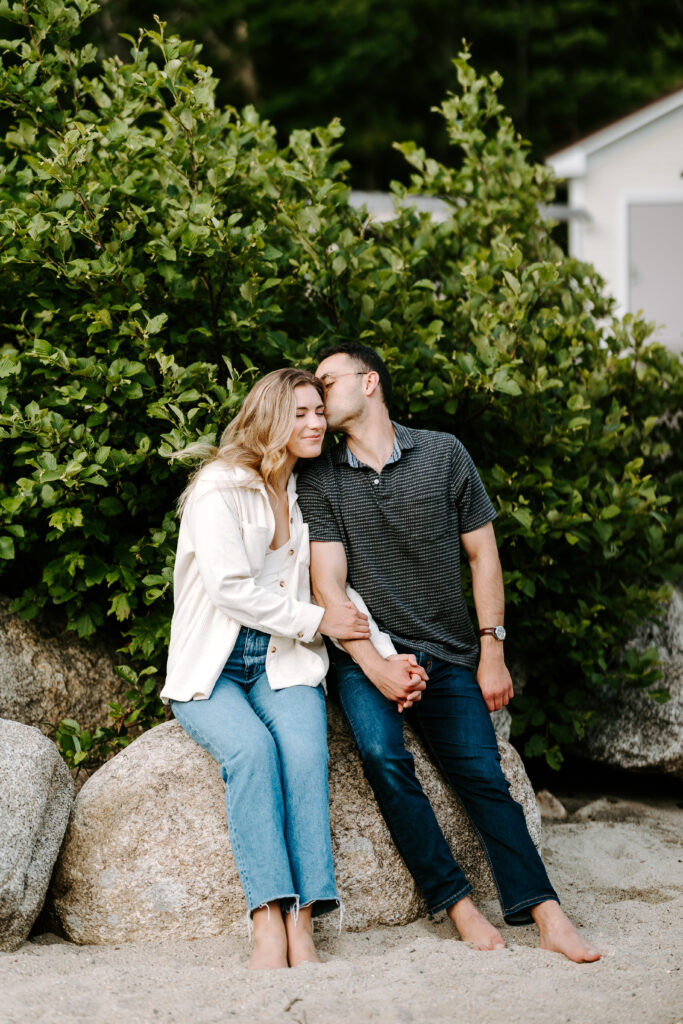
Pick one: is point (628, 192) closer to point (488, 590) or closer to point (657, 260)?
Answer: point (657, 260)

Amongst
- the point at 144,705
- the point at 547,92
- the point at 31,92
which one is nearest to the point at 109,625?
the point at 144,705

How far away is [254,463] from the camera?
12.4 ft

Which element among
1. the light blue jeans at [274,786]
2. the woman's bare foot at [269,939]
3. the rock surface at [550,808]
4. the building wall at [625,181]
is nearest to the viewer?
the woman's bare foot at [269,939]

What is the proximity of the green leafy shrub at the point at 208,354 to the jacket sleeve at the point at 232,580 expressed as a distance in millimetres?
353

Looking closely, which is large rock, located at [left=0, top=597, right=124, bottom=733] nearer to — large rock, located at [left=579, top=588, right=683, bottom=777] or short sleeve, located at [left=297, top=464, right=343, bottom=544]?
short sleeve, located at [left=297, top=464, right=343, bottom=544]

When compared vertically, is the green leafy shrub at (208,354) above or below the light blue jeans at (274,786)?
above

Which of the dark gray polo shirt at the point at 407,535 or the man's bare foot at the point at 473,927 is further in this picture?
the dark gray polo shirt at the point at 407,535

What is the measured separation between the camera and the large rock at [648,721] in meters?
4.95

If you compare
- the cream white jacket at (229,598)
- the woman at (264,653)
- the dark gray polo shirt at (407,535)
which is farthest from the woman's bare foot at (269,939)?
the dark gray polo shirt at (407,535)

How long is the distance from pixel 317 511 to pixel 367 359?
2.10 ft

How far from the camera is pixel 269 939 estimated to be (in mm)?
3127

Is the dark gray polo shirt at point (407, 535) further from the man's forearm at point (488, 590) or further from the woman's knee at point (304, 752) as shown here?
the woman's knee at point (304, 752)

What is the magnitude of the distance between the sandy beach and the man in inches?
14.6

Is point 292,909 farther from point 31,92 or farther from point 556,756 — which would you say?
point 31,92
